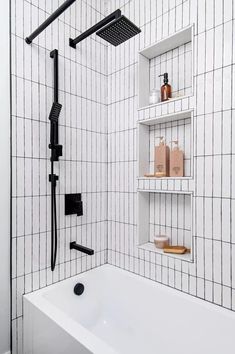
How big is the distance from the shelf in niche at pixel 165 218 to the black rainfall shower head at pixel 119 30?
94 centimetres

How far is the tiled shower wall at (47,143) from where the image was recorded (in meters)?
1.43

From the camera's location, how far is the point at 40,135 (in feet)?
5.03

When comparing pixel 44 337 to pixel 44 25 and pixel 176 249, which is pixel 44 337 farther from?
pixel 44 25

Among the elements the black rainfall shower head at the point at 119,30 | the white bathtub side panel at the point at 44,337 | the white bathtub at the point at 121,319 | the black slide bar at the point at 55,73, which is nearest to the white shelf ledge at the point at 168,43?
the black rainfall shower head at the point at 119,30

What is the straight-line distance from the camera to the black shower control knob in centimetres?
168

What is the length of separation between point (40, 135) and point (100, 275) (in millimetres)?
1130

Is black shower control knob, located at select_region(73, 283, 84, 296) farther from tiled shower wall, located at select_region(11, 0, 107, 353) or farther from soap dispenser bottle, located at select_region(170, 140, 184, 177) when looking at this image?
soap dispenser bottle, located at select_region(170, 140, 184, 177)

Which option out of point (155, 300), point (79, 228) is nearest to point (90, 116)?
point (79, 228)

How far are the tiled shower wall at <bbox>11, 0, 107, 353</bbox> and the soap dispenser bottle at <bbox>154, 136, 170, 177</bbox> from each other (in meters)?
0.49

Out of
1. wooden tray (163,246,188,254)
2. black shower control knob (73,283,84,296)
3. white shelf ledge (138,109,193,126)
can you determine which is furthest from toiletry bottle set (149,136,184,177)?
black shower control knob (73,283,84,296)

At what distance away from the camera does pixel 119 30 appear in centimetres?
127

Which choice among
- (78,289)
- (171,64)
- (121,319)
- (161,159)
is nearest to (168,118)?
(161,159)

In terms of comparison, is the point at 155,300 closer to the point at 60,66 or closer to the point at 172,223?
the point at 172,223

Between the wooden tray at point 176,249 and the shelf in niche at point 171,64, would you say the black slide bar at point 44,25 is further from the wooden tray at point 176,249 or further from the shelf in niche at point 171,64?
the wooden tray at point 176,249
